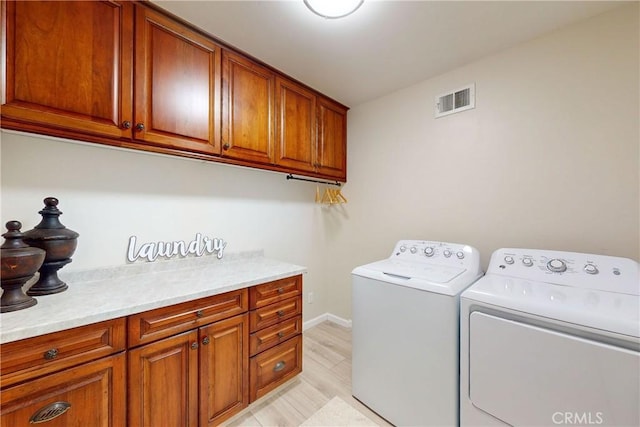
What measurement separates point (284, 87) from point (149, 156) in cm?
116

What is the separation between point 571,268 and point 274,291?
5.73 feet

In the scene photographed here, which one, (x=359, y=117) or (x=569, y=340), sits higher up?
(x=359, y=117)

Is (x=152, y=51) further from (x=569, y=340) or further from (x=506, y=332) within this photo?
(x=569, y=340)

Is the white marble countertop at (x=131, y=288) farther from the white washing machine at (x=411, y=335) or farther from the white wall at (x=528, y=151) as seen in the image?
the white wall at (x=528, y=151)

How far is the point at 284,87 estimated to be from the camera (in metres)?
2.05

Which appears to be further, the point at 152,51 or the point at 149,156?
the point at 149,156

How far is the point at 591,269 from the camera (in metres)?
1.30

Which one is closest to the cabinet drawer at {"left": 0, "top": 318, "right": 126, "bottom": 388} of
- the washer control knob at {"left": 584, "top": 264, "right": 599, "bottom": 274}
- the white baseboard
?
the white baseboard

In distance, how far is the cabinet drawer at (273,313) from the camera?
1.54 meters

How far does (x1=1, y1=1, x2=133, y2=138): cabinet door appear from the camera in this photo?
1021mm

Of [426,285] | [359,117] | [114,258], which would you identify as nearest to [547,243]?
[426,285]

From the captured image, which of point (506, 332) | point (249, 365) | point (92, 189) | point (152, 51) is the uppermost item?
point (152, 51)

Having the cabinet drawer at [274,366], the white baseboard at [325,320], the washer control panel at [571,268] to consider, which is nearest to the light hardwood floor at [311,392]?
the cabinet drawer at [274,366]

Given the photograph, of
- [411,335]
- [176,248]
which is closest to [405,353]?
[411,335]
